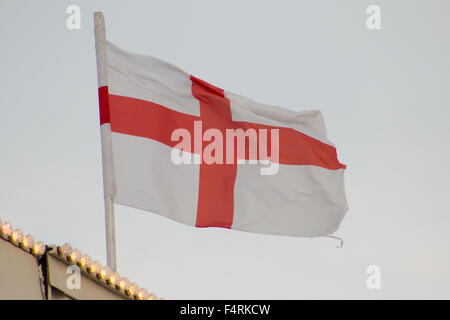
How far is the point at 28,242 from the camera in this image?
808 centimetres

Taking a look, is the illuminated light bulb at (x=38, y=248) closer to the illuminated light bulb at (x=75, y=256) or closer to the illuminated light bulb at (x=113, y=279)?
the illuminated light bulb at (x=75, y=256)

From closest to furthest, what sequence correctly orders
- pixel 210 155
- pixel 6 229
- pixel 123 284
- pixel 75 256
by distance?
1. pixel 6 229
2. pixel 75 256
3. pixel 123 284
4. pixel 210 155

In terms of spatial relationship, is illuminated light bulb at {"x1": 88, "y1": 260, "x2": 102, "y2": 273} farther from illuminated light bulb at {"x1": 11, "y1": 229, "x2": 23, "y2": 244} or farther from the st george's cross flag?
the st george's cross flag

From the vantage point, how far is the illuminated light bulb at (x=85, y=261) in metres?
8.38

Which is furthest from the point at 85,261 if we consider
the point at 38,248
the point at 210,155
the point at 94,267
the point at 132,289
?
the point at 210,155

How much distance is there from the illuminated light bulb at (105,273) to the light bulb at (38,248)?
25.2 inches

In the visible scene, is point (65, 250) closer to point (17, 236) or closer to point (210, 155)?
point (17, 236)

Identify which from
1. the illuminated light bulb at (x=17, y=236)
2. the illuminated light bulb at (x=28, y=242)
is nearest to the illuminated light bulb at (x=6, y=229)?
the illuminated light bulb at (x=17, y=236)

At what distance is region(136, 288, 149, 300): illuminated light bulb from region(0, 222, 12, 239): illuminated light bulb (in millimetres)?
1507

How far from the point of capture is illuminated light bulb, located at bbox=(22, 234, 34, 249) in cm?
805

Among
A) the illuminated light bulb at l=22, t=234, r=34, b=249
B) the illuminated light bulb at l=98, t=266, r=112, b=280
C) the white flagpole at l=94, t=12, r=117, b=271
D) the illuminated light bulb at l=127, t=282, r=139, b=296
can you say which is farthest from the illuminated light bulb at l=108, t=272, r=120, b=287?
the illuminated light bulb at l=22, t=234, r=34, b=249

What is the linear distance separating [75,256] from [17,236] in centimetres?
59
